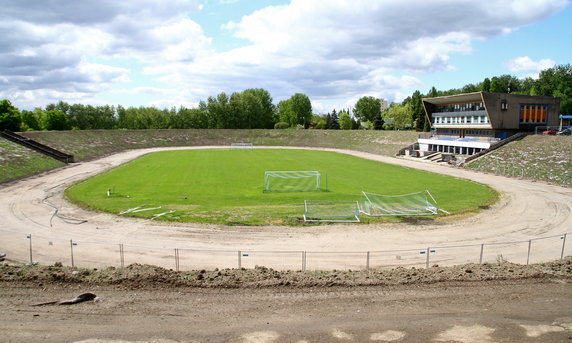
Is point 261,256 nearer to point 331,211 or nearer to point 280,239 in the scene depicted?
point 280,239

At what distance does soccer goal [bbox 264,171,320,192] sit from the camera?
39094 mm

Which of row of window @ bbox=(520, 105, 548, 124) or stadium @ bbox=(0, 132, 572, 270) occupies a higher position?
row of window @ bbox=(520, 105, 548, 124)

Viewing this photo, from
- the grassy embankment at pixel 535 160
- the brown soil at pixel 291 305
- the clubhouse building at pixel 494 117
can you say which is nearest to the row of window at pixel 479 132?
the clubhouse building at pixel 494 117

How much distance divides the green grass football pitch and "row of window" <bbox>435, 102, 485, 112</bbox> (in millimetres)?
23461

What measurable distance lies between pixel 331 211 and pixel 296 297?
15.5m

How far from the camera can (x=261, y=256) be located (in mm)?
19906

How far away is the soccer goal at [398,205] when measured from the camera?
29.0 m

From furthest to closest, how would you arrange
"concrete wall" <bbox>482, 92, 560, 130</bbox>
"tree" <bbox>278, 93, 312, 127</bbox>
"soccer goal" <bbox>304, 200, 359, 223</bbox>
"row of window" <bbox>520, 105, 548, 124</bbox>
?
"tree" <bbox>278, 93, 312, 127</bbox> < "row of window" <bbox>520, 105, 548, 124</bbox> < "concrete wall" <bbox>482, 92, 560, 130</bbox> < "soccer goal" <bbox>304, 200, 359, 223</bbox>

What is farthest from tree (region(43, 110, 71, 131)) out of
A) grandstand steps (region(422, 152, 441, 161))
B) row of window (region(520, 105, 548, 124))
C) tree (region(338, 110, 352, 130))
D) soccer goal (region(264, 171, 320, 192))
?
row of window (region(520, 105, 548, 124))

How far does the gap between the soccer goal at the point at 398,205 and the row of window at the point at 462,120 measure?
135 feet

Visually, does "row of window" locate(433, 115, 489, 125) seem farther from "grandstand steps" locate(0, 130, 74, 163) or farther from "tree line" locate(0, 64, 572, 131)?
"grandstand steps" locate(0, 130, 74, 163)

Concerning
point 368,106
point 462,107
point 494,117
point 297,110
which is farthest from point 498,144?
point 368,106

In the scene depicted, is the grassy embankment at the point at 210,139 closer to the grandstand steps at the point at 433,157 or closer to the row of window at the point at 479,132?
the grandstand steps at the point at 433,157

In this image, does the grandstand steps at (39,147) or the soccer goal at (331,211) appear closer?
the soccer goal at (331,211)
